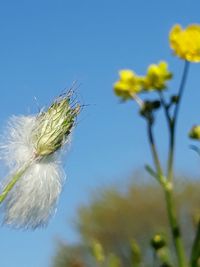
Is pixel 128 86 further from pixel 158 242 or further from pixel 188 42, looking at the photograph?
pixel 158 242

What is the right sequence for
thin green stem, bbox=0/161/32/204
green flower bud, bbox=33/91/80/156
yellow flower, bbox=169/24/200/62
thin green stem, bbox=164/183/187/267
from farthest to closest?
1. green flower bud, bbox=33/91/80/156
2. thin green stem, bbox=0/161/32/204
3. yellow flower, bbox=169/24/200/62
4. thin green stem, bbox=164/183/187/267

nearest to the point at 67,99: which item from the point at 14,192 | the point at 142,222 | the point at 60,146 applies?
→ the point at 60,146

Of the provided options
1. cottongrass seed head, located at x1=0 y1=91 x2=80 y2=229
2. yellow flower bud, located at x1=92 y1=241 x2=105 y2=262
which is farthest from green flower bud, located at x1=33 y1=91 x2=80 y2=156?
yellow flower bud, located at x1=92 y1=241 x2=105 y2=262

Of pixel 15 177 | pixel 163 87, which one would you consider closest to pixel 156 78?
pixel 163 87

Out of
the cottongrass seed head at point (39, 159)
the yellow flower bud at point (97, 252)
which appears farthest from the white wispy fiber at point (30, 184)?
the yellow flower bud at point (97, 252)

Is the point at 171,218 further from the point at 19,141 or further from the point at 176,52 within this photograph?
the point at 19,141

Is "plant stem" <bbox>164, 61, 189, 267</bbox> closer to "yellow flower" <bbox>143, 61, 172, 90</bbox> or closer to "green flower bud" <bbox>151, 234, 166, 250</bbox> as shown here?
"yellow flower" <bbox>143, 61, 172, 90</bbox>
